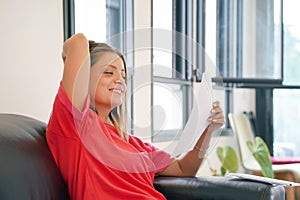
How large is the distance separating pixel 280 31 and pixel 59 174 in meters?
2.88

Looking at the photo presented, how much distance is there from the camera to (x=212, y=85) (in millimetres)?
1584

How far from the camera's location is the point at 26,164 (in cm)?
127

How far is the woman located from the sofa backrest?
0.17ft

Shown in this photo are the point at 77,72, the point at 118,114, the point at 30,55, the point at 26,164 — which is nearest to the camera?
the point at 26,164

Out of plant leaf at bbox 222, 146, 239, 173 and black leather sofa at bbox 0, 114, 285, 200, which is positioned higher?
black leather sofa at bbox 0, 114, 285, 200

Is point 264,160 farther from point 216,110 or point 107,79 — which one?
point 107,79

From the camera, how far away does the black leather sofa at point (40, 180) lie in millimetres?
1200

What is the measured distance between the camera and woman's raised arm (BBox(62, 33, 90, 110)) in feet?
4.52

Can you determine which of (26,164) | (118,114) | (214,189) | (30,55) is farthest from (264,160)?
(26,164)

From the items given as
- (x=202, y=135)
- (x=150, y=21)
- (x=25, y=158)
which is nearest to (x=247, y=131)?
(x=150, y=21)

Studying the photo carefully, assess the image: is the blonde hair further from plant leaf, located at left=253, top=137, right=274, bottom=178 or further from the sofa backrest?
plant leaf, located at left=253, top=137, right=274, bottom=178

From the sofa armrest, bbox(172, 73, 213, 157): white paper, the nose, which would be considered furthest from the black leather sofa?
the nose

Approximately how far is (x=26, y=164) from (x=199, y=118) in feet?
1.82

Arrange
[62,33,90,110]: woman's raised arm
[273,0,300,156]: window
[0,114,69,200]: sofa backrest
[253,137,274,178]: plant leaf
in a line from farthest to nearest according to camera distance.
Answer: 1. [273,0,300,156]: window
2. [253,137,274,178]: plant leaf
3. [62,33,90,110]: woman's raised arm
4. [0,114,69,200]: sofa backrest
